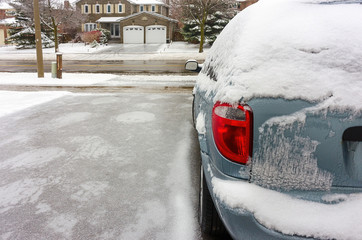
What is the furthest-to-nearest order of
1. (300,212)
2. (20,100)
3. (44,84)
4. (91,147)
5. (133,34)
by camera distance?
1. (133,34)
2. (44,84)
3. (20,100)
4. (91,147)
5. (300,212)

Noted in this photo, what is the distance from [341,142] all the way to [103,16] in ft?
169

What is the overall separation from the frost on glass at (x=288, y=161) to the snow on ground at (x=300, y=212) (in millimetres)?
73

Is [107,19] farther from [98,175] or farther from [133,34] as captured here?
[98,175]

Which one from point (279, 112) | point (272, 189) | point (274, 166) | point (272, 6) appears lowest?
point (272, 189)

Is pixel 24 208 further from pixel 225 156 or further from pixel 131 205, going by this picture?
pixel 225 156

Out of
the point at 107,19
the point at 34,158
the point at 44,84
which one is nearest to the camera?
the point at 34,158

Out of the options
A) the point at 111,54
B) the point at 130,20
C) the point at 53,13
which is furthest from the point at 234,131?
the point at 130,20

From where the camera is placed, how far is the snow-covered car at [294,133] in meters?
1.62

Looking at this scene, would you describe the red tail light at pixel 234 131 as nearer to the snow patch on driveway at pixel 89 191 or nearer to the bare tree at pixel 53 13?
the snow patch on driveway at pixel 89 191

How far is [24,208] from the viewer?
295 cm

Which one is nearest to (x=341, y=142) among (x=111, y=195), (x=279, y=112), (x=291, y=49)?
(x=279, y=112)

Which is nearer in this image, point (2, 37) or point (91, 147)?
point (91, 147)

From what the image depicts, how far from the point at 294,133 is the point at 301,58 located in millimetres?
Answer: 473

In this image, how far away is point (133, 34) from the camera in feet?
139
